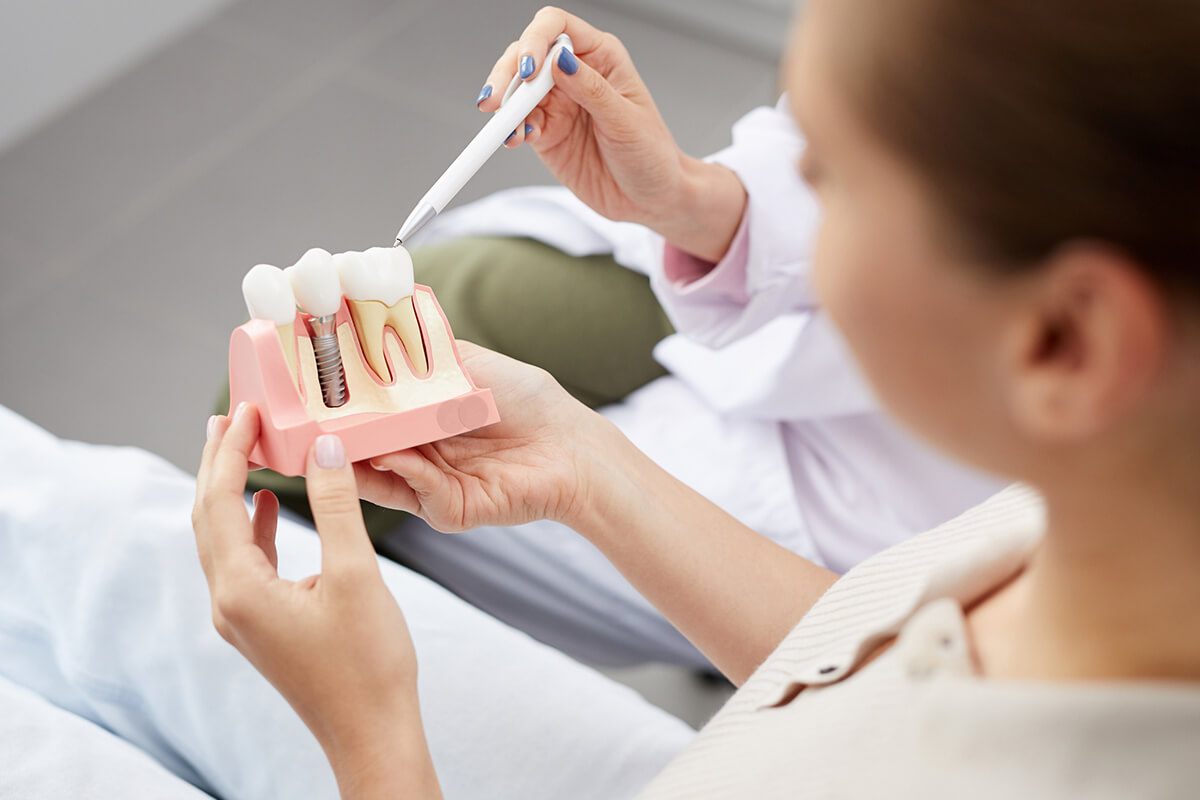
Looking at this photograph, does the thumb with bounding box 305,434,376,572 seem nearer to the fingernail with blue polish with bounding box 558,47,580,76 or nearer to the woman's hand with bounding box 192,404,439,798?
the woman's hand with bounding box 192,404,439,798

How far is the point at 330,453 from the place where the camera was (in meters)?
0.63

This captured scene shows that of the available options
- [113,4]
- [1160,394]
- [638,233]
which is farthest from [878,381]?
[113,4]

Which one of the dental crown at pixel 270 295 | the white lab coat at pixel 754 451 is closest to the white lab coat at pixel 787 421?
the white lab coat at pixel 754 451

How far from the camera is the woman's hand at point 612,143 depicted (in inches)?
33.3

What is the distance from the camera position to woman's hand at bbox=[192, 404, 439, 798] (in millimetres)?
553

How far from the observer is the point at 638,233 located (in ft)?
3.78

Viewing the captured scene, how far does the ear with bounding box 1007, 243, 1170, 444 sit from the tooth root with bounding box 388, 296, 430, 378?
1.55ft

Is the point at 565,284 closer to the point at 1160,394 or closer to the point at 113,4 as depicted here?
the point at 1160,394

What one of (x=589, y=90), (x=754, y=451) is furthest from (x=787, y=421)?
(x=589, y=90)

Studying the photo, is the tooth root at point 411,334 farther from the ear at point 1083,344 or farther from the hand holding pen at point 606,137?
the ear at point 1083,344

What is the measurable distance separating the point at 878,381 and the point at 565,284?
769 millimetres

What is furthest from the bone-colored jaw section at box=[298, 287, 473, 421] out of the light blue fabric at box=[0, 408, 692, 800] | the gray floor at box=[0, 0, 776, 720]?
the gray floor at box=[0, 0, 776, 720]

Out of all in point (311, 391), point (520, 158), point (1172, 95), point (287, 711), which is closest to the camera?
point (1172, 95)

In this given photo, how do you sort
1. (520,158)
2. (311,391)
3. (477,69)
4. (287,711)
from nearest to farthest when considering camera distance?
(311,391) → (287,711) → (520,158) → (477,69)
